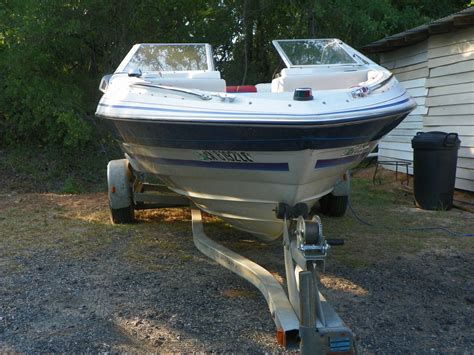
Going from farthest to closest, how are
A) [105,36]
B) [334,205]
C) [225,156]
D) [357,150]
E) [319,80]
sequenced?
[105,36] < [334,205] < [319,80] < [357,150] < [225,156]

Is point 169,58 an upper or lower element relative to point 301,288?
upper

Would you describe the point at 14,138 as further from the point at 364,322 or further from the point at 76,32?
the point at 364,322

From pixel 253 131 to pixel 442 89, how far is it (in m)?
6.13

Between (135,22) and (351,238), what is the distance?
21.5 ft

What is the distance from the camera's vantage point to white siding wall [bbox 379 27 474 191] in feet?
26.2

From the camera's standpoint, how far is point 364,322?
3.61 m

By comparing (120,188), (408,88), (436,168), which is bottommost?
(436,168)

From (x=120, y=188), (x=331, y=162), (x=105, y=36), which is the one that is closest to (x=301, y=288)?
(x=331, y=162)

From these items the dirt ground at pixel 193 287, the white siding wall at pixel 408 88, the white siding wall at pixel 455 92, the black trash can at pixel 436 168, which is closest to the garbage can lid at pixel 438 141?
the black trash can at pixel 436 168

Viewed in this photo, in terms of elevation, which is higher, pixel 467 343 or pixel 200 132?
pixel 200 132

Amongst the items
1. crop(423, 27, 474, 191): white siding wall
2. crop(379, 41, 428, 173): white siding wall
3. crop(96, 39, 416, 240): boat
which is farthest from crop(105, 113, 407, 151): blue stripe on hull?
crop(379, 41, 428, 173): white siding wall

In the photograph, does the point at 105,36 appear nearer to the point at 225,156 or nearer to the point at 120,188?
the point at 120,188

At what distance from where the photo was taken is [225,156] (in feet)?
13.0

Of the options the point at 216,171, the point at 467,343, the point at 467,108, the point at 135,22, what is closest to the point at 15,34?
the point at 135,22
